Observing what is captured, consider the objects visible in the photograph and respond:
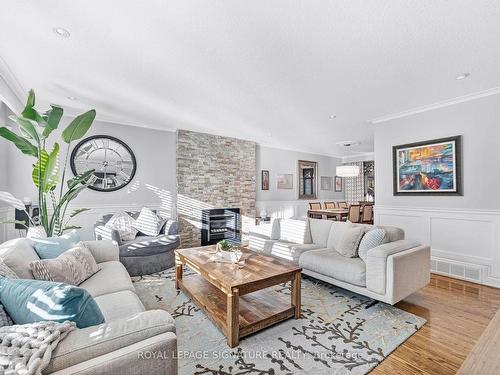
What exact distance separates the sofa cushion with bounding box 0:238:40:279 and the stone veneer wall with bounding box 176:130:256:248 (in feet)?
11.1

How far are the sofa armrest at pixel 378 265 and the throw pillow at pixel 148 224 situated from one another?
335cm

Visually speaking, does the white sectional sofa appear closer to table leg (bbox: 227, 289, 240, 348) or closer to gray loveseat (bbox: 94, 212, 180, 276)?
table leg (bbox: 227, 289, 240, 348)

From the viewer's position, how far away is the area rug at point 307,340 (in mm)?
1761

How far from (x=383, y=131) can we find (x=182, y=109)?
12.1 ft

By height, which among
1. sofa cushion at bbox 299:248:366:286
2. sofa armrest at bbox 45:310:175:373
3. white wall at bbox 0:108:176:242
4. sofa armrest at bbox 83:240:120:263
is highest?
white wall at bbox 0:108:176:242

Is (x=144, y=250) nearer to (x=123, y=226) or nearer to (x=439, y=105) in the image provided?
(x=123, y=226)

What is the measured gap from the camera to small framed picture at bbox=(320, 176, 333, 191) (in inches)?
327

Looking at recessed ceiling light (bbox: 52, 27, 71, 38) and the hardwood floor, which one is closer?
the hardwood floor

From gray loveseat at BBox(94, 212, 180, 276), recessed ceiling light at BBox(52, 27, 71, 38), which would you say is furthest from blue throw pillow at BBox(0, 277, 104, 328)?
gray loveseat at BBox(94, 212, 180, 276)

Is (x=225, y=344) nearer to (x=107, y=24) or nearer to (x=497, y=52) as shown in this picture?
(x=107, y=24)

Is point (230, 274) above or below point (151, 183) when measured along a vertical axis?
below

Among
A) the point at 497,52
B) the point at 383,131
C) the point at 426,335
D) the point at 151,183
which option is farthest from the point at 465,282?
the point at 151,183

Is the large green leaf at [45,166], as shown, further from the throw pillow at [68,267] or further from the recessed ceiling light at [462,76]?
the recessed ceiling light at [462,76]

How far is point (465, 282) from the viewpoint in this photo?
134 inches
